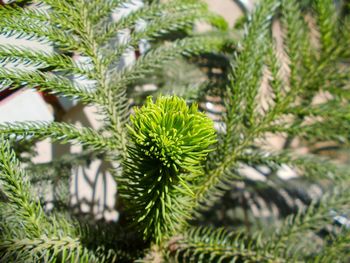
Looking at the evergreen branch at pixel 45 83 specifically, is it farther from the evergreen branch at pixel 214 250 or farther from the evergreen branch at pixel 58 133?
the evergreen branch at pixel 214 250

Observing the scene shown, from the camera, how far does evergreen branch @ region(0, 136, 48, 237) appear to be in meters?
0.50

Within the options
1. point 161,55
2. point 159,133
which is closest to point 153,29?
point 161,55

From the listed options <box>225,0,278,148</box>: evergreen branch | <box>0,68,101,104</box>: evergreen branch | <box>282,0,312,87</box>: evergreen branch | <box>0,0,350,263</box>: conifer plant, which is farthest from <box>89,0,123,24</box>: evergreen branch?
<box>282,0,312,87</box>: evergreen branch

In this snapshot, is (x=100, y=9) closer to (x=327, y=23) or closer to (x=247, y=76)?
(x=247, y=76)

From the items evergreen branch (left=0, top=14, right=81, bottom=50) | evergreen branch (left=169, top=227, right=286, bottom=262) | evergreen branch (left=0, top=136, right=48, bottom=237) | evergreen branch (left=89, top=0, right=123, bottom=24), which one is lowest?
evergreen branch (left=169, top=227, right=286, bottom=262)

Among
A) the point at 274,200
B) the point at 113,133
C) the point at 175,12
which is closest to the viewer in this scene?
the point at 113,133

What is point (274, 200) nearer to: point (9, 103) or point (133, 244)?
point (133, 244)

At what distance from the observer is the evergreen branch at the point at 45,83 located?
0.55 meters

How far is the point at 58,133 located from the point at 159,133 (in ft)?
0.77

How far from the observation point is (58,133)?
58cm

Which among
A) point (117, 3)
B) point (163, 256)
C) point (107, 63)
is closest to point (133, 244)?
point (163, 256)

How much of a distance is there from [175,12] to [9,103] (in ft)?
1.25

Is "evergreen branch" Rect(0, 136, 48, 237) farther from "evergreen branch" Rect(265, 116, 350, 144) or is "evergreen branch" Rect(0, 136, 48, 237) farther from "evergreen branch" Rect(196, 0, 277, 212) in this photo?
"evergreen branch" Rect(265, 116, 350, 144)

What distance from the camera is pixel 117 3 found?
66 centimetres
